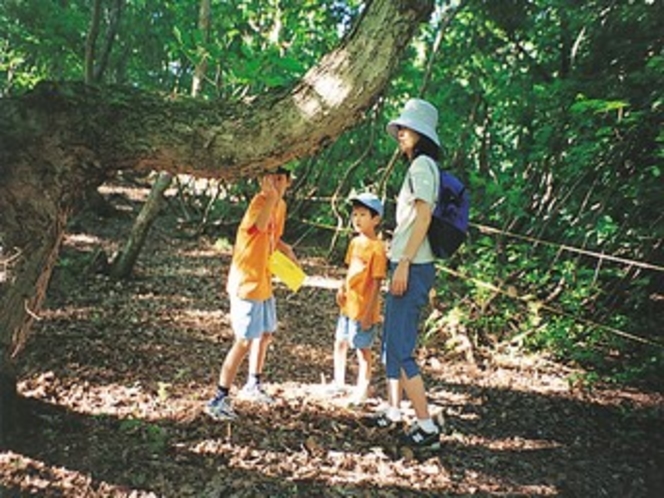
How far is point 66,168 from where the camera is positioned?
329 cm

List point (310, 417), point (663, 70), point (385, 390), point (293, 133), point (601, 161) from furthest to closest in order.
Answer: point (601, 161)
point (385, 390)
point (663, 70)
point (310, 417)
point (293, 133)

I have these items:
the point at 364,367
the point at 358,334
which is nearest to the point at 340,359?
the point at 364,367

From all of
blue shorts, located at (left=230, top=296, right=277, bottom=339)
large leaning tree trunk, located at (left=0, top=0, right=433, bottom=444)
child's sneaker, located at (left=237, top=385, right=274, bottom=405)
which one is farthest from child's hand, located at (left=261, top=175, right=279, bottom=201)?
child's sneaker, located at (left=237, top=385, right=274, bottom=405)

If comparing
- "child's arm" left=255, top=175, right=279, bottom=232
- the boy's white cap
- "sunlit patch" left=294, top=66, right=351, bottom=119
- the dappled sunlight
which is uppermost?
"sunlit patch" left=294, top=66, right=351, bottom=119

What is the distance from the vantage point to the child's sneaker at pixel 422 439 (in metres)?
3.91

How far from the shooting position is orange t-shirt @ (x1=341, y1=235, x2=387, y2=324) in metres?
4.45

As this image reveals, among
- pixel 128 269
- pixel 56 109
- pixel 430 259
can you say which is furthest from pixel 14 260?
pixel 128 269

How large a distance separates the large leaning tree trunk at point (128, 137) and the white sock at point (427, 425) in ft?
6.74

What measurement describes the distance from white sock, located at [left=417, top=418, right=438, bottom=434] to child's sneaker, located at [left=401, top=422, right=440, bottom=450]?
0.01 meters

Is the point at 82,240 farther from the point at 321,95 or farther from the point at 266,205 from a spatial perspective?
the point at 321,95

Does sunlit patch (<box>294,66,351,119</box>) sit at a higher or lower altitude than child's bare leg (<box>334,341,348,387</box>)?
higher

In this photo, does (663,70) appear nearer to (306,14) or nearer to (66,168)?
(66,168)

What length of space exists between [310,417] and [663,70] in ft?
13.2

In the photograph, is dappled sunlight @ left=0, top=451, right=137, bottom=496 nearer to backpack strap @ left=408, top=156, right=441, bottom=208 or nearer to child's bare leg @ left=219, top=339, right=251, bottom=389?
child's bare leg @ left=219, top=339, right=251, bottom=389
